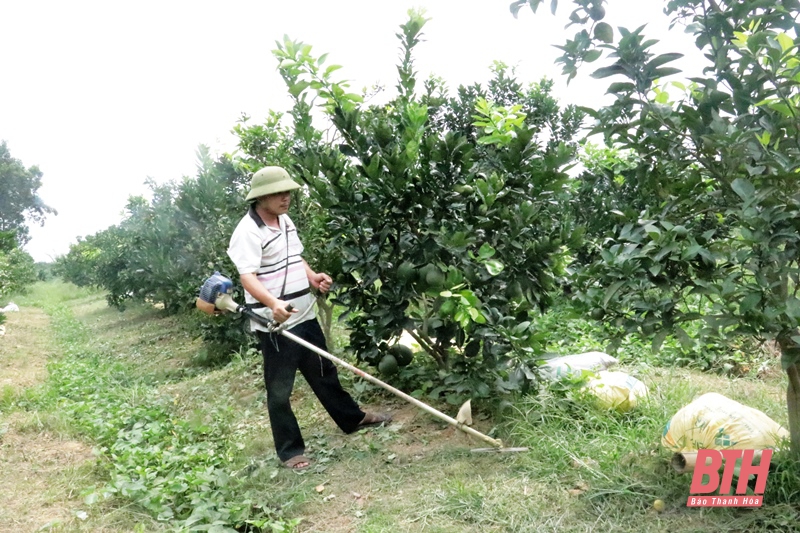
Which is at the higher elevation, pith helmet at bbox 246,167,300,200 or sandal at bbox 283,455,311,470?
pith helmet at bbox 246,167,300,200

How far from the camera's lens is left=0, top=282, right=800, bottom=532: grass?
267cm

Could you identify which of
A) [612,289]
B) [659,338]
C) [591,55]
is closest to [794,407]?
[659,338]

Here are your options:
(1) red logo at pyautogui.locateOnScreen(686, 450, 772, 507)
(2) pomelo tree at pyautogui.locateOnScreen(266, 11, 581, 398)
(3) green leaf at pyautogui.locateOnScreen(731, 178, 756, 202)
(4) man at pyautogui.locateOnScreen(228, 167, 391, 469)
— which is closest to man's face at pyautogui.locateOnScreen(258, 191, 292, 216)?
(4) man at pyautogui.locateOnScreen(228, 167, 391, 469)

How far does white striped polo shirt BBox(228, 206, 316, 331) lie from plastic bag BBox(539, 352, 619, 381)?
157 cm

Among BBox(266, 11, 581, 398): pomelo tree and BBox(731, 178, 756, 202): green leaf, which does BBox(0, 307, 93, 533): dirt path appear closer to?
BBox(266, 11, 581, 398): pomelo tree

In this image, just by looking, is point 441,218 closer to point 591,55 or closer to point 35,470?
point 591,55

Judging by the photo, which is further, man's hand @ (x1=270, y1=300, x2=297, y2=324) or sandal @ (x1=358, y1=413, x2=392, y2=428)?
sandal @ (x1=358, y1=413, x2=392, y2=428)

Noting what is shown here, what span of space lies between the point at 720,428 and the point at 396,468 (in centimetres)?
165

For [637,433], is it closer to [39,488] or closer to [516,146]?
[516,146]

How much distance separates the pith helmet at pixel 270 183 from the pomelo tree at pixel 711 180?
1.66 metres

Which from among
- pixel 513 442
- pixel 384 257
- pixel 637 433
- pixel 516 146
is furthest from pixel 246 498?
pixel 516 146

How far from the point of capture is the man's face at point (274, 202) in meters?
3.62

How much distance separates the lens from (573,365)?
161 inches

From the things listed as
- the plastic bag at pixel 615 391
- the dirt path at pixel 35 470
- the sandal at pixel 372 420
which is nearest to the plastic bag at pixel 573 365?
the plastic bag at pixel 615 391
